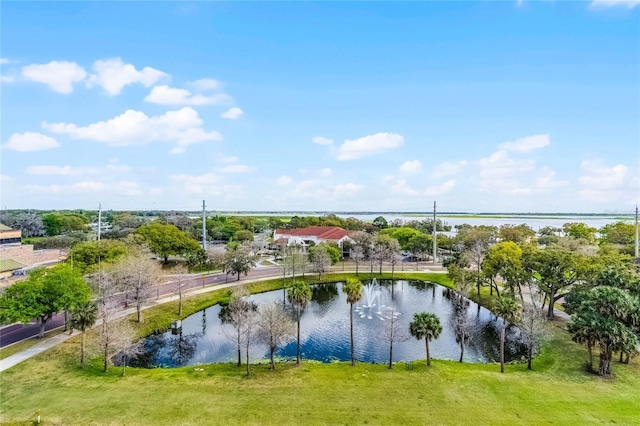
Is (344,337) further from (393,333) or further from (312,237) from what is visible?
(312,237)

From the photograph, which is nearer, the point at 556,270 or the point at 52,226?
the point at 556,270

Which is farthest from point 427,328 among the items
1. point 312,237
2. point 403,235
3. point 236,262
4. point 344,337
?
point 312,237

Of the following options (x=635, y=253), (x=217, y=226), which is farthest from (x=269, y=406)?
(x=217, y=226)

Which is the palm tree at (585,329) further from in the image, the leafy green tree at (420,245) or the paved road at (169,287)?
the leafy green tree at (420,245)

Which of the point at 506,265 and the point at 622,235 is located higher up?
the point at 622,235

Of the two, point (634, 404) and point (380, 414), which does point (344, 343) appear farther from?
point (634, 404)
